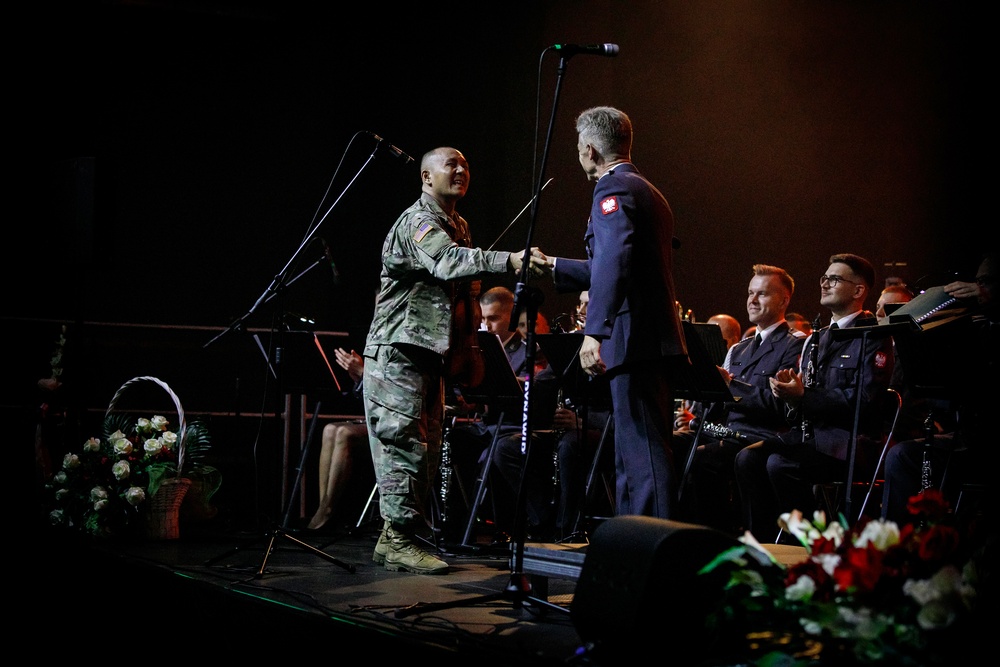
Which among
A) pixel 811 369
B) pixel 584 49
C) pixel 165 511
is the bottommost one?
pixel 165 511

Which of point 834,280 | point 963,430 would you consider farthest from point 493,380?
point 963,430

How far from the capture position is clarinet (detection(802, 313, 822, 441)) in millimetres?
5031

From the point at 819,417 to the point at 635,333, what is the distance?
1922 millimetres

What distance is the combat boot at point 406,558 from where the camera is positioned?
4.18m

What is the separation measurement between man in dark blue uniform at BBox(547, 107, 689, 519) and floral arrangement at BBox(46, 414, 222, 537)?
295 centimetres

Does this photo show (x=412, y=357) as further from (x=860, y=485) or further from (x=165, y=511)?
(x=860, y=485)

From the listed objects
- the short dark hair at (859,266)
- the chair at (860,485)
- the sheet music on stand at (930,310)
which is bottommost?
the chair at (860,485)

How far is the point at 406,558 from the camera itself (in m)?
4.22

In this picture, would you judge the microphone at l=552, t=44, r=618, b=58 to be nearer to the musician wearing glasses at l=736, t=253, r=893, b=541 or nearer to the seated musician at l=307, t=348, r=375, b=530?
the musician wearing glasses at l=736, t=253, r=893, b=541

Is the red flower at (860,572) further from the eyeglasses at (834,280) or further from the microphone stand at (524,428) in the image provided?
the eyeglasses at (834,280)

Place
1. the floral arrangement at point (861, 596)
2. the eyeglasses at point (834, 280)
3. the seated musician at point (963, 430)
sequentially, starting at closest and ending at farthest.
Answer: the floral arrangement at point (861, 596), the seated musician at point (963, 430), the eyeglasses at point (834, 280)

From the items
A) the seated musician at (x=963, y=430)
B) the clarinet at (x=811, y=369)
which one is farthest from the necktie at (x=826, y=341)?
the seated musician at (x=963, y=430)

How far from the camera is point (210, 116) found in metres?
8.26

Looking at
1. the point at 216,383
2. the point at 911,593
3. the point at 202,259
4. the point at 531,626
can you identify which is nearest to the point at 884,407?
the point at 531,626
